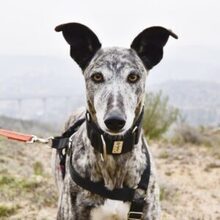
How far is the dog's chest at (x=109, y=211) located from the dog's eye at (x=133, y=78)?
84cm

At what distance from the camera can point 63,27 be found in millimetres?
4164

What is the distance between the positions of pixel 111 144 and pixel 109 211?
467 mm

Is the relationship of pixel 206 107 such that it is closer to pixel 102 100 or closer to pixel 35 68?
pixel 35 68

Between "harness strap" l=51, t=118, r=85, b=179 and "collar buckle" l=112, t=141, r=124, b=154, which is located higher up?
"collar buckle" l=112, t=141, r=124, b=154

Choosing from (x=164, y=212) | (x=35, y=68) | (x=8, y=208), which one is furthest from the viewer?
(x=35, y=68)

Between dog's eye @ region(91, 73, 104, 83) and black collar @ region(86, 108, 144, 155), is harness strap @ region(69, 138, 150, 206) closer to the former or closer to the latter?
black collar @ region(86, 108, 144, 155)

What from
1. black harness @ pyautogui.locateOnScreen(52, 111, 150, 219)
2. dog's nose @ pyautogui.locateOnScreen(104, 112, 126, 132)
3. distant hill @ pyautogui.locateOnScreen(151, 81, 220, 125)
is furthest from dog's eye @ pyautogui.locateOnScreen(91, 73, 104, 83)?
distant hill @ pyautogui.locateOnScreen(151, 81, 220, 125)

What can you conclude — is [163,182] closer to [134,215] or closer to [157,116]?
[134,215]

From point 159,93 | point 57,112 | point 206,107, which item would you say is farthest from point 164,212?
point 206,107

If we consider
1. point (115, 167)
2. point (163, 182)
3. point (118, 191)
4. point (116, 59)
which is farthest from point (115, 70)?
point (163, 182)

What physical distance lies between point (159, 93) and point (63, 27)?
14.8m

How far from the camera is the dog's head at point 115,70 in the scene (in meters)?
3.57

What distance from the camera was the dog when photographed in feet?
12.5

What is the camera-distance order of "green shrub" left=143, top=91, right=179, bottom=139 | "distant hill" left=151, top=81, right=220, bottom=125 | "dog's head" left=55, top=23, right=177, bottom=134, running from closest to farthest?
"dog's head" left=55, top=23, right=177, bottom=134 < "green shrub" left=143, top=91, right=179, bottom=139 < "distant hill" left=151, top=81, right=220, bottom=125
